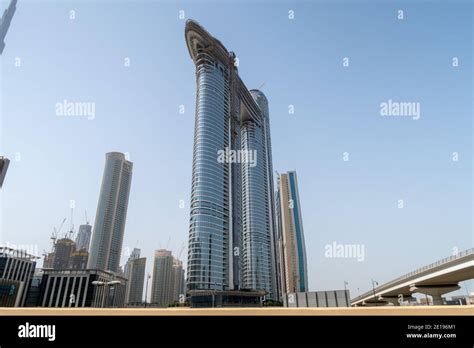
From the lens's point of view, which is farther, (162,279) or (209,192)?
Answer: (162,279)

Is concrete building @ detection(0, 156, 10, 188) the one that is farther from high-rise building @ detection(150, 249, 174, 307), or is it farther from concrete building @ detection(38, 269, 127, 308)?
high-rise building @ detection(150, 249, 174, 307)

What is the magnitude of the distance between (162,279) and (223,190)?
96623mm

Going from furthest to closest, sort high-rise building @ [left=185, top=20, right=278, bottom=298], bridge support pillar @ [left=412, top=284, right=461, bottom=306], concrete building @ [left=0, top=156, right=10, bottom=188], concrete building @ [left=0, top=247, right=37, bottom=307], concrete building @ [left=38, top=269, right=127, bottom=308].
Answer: concrete building @ [left=38, top=269, right=127, bottom=308] < concrete building @ [left=0, top=247, right=37, bottom=307] < high-rise building @ [left=185, top=20, right=278, bottom=298] < concrete building @ [left=0, top=156, right=10, bottom=188] < bridge support pillar @ [left=412, top=284, right=461, bottom=306]

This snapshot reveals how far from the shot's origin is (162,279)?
600ft

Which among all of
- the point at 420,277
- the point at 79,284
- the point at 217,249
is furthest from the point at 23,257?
the point at 420,277

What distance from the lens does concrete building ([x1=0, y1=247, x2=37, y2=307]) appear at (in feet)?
403

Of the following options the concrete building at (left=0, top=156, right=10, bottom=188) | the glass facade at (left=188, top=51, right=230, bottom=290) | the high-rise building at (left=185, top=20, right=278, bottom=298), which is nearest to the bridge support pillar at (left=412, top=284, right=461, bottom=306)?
the glass facade at (left=188, top=51, right=230, bottom=290)

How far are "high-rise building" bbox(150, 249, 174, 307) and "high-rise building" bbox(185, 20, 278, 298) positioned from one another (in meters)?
56.1

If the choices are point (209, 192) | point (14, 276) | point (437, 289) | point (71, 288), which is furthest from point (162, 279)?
point (437, 289)

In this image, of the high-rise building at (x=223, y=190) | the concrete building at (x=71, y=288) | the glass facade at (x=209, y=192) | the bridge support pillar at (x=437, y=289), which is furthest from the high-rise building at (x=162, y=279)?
the bridge support pillar at (x=437, y=289)

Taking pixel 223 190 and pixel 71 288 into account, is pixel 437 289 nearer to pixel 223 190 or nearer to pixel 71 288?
pixel 223 190

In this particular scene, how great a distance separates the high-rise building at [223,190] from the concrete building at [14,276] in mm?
81291
